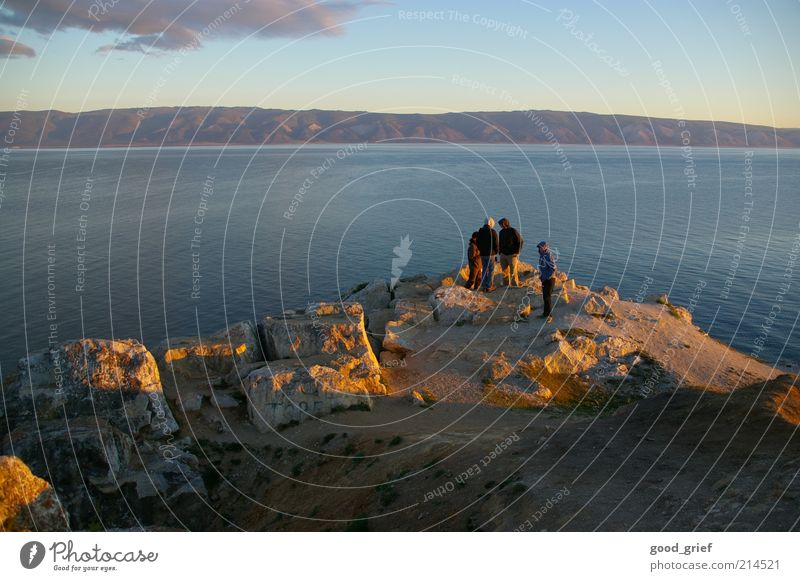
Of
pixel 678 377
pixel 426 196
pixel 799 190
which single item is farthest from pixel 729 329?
pixel 799 190

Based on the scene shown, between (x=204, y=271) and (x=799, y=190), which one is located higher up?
(x=799, y=190)

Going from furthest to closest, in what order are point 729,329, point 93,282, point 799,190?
point 799,190, point 93,282, point 729,329

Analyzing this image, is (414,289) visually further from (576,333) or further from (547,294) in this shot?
(576,333)

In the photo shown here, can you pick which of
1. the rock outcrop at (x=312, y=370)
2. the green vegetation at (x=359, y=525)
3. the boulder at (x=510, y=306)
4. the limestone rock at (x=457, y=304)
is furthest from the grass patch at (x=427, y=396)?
the green vegetation at (x=359, y=525)

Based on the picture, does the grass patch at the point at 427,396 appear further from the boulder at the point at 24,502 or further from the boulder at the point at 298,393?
the boulder at the point at 24,502

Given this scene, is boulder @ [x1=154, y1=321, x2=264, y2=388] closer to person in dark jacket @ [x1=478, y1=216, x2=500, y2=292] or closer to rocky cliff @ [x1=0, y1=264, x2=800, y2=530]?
rocky cliff @ [x1=0, y1=264, x2=800, y2=530]

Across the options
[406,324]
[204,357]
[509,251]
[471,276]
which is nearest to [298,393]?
[204,357]

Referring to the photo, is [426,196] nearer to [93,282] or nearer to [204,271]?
[204,271]
